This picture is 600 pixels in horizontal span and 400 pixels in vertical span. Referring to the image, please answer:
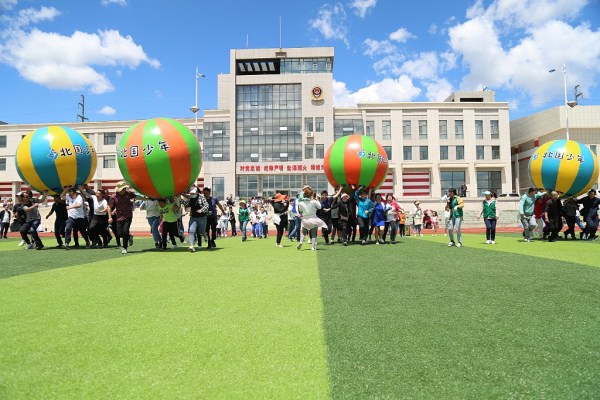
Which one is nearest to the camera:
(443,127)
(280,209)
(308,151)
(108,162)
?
(280,209)

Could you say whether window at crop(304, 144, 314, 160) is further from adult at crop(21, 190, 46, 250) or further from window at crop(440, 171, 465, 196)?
adult at crop(21, 190, 46, 250)

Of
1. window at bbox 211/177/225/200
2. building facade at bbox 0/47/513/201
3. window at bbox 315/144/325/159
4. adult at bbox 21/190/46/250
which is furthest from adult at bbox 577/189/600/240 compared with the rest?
window at bbox 211/177/225/200

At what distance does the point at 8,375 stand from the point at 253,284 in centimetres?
357

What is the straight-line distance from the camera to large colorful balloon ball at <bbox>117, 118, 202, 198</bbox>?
379 inches

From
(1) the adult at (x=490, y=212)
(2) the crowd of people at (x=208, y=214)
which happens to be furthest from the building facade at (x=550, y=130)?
(1) the adult at (x=490, y=212)

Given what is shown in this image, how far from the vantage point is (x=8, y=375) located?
9.27ft

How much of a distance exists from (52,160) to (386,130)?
44185mm

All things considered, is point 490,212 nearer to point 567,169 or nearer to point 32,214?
point 567,169

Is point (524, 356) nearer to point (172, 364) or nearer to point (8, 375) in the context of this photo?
point (172, 364)

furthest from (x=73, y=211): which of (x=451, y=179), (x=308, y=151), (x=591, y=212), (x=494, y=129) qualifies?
(x=494, y=129)

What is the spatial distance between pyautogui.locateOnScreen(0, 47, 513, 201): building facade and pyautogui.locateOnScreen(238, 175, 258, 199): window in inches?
4.6

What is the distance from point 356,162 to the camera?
524 inches

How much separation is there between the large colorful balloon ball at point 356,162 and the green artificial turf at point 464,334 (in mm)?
6655

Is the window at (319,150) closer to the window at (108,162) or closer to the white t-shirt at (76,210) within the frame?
the window at (108,162)
